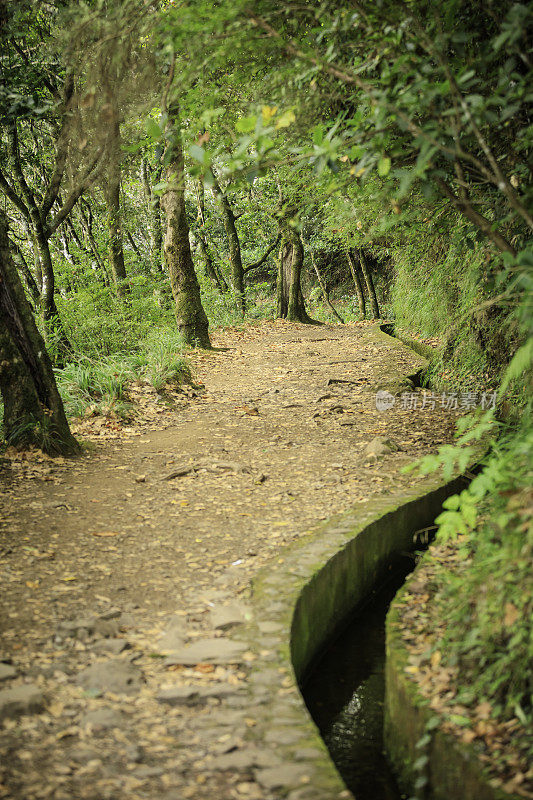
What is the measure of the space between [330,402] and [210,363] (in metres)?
3.38

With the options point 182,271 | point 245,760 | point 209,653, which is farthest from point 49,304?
point 245,760

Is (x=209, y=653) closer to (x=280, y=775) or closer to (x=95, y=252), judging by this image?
(x=280, y=775)

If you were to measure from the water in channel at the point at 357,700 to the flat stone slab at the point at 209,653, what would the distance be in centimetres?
78

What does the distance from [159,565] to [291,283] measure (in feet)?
47.8

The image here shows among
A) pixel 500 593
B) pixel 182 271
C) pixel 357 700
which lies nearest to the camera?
pixel 500 593

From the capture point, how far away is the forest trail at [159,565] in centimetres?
215

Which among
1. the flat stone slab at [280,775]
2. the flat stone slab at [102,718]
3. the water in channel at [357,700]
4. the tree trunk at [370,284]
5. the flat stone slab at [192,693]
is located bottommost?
the water in channel at [357,700]

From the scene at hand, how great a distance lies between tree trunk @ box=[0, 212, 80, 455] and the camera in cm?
522

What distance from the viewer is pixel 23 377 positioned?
535cm

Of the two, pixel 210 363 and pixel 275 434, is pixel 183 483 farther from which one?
pixel 210 363

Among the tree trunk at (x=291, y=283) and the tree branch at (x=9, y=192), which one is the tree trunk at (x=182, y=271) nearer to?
the tree branch at (x=9, y=192)

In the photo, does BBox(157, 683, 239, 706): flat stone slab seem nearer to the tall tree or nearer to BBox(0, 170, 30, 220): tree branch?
BBox(0, 170, 30, 220): tree branch

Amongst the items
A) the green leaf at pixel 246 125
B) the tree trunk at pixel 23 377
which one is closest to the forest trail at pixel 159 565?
the tree trunk at pixel 23 377

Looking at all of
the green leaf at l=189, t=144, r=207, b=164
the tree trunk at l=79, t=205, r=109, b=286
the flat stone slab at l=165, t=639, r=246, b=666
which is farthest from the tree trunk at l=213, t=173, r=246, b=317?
the flat stone slab at l=165, t=639, r=246, b=666
